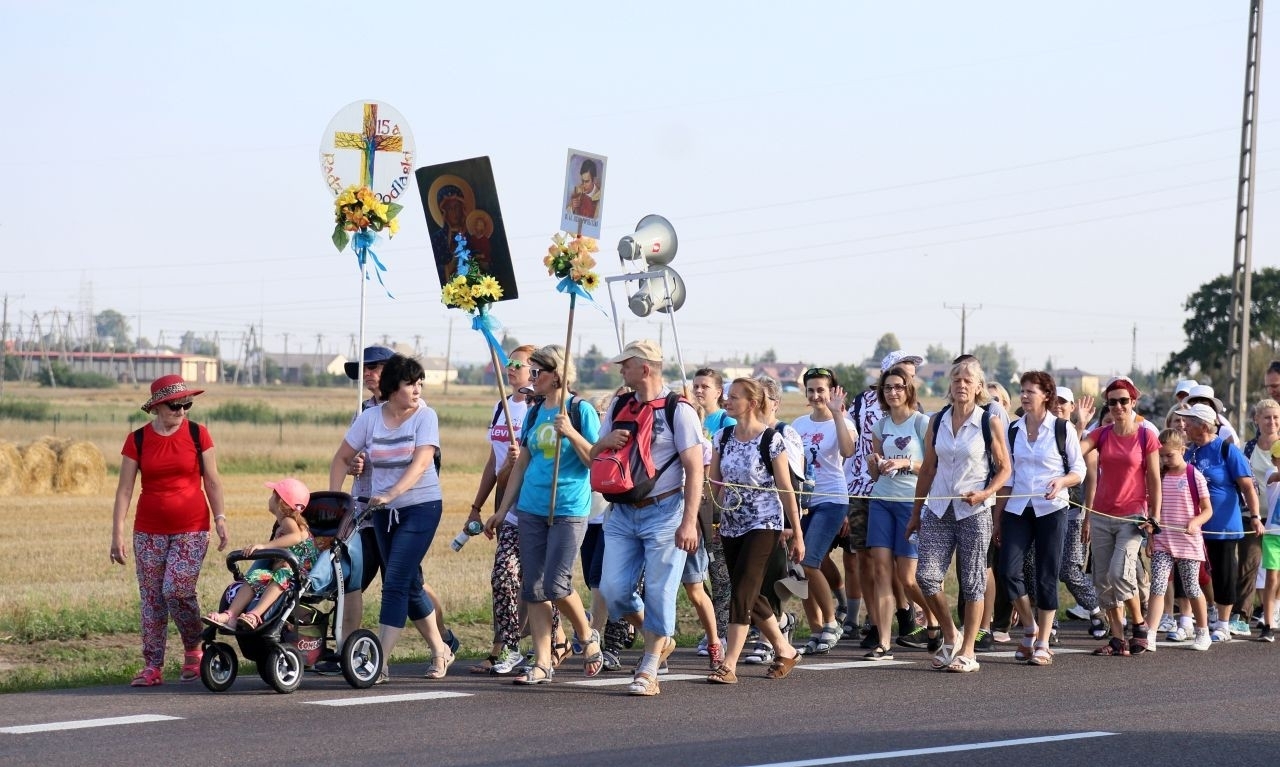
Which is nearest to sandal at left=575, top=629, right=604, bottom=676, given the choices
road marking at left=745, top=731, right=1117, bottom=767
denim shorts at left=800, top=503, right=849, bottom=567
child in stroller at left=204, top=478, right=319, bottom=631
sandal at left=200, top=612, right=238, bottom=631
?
child in stroller at left=204, top=478, right=319, bottom=631

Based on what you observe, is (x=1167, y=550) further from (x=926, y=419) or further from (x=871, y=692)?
(x=871, y=692)

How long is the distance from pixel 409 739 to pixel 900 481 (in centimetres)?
484

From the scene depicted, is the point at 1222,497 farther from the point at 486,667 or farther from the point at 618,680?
the point at 486,667

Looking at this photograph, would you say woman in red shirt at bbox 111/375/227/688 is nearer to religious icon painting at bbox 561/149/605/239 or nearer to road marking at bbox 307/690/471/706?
road marking at bbox 307/690/471/706

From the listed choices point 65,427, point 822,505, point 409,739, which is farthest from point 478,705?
point 65,427

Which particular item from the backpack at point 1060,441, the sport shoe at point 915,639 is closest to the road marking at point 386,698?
the sport shoe at point 915,639

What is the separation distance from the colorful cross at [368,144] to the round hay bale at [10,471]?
22.3 metres

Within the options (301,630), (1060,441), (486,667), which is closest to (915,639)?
(1060,441)

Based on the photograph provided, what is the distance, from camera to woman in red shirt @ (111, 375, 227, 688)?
9930 millimetres

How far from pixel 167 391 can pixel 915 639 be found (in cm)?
568

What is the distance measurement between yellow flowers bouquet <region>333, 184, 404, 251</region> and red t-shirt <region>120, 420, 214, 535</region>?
1867mm

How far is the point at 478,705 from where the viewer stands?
9031 millimetres

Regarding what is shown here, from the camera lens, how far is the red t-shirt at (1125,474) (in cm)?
1211

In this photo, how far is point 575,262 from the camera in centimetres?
1042
